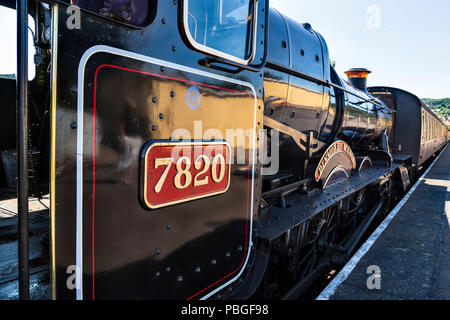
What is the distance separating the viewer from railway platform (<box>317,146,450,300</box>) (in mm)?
2439

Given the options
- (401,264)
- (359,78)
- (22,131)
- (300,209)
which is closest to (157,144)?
(22,131)

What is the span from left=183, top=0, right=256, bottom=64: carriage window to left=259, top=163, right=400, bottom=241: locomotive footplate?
115cm

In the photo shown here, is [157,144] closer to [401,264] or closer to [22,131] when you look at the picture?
[22,131]

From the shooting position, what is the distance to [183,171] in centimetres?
143

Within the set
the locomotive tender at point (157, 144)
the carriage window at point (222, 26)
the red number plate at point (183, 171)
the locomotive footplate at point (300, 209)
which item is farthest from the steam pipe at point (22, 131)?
the locomotive footplate at point (300, 209)

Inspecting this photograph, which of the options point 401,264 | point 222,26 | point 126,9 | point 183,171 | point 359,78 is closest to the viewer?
point 126,9

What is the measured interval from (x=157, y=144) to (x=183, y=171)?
195 millimetres

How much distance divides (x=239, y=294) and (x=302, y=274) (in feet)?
4.40

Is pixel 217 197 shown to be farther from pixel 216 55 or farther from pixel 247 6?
pixel 247 6

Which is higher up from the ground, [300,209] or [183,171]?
[183,171]

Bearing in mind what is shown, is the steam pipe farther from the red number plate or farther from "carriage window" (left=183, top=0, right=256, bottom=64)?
"carriage window" (left=183, top=0, right=256, bottom=64)

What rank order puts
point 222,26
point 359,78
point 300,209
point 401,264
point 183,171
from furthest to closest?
point 359,78, point 401,264, point 300,209, point 222,26, point 183,171

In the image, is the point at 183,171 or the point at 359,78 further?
the point at 359,78

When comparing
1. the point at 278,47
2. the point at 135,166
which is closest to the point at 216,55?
the point at 135,166
